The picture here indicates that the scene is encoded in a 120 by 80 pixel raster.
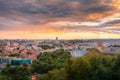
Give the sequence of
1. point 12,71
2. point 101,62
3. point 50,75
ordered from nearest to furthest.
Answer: point 101,62
point 50,75
point 12,71

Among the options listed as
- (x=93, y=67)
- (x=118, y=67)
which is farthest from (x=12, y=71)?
(x=118, y=67)

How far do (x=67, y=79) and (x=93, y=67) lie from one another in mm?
1362

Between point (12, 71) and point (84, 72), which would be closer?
point (84, 72)

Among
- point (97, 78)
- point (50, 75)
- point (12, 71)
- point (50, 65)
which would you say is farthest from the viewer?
point (50, 65)

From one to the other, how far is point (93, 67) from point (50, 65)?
27.6ft

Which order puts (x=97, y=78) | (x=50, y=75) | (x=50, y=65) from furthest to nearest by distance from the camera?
(x=50, y=65) < (x=50, y=75) < (x=97, y=78)

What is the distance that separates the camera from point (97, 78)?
12.6 metres

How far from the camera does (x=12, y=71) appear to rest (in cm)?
1573

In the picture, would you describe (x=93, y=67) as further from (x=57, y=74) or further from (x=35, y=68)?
(x=35, y=68)

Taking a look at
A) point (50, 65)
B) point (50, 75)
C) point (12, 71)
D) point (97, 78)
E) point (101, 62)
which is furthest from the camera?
point (50, 65)

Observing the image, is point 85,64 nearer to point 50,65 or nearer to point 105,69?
point 105,69

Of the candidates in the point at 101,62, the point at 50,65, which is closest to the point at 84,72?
the point at 101,62

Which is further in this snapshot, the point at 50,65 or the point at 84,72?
the point at 50,65

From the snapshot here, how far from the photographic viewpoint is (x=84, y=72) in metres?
12.8
